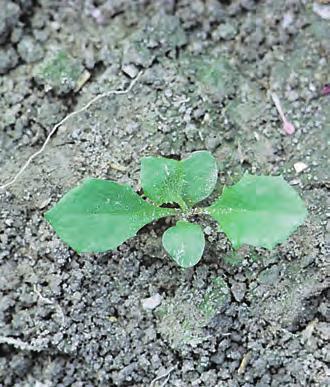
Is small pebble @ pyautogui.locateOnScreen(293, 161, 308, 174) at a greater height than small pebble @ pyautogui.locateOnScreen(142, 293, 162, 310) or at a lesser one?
greater

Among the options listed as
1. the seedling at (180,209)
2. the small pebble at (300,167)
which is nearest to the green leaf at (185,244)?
the seedling at (180,209)

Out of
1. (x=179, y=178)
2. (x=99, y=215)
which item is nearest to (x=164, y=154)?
(x=179, y=178)

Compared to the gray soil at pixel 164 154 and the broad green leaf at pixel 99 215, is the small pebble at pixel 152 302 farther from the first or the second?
the broad green leaf at pixel 99 215

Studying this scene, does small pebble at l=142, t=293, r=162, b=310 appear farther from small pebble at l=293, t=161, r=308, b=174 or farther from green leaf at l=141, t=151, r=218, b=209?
small pebble at l=293, t=161, r=308, b=174

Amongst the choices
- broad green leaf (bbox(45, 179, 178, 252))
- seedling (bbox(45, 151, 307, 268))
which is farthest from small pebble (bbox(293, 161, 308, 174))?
broad green leaf (bbox(45, 179, 178, 252))

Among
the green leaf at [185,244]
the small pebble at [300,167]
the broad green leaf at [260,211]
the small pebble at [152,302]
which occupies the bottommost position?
the small pebble at [152,302]

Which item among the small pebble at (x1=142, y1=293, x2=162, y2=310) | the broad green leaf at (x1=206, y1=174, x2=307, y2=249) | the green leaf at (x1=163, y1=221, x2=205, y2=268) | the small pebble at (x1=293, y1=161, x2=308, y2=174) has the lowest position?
the small pebble at (x1=142, y1=293, x2=162, y2=310)

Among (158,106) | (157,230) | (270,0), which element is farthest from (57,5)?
(157,230)
